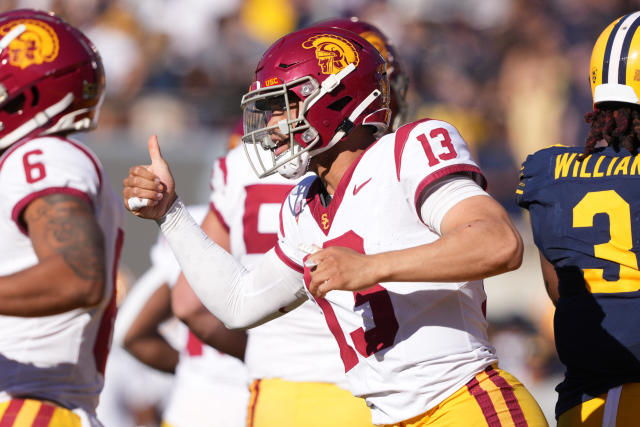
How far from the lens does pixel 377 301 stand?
2881 mm

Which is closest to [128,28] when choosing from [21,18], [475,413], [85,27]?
[85,27]

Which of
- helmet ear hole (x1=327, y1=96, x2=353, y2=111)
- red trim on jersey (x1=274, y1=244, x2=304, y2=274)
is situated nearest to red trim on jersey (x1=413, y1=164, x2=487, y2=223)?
helmet ear hole (x1=327, y1=96, x2=353, y2=111)

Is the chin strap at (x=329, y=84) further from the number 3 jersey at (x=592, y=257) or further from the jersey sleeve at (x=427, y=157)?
A: the number 3 jersey at (x=592, y=257)

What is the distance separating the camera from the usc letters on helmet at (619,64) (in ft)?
10.5

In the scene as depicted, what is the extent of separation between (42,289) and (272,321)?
1181 millimetres

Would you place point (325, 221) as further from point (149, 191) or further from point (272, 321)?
point (272, 321)

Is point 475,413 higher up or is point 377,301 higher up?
point 377,301

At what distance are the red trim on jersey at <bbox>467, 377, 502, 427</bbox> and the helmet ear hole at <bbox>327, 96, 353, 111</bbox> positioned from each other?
1001 millimetres

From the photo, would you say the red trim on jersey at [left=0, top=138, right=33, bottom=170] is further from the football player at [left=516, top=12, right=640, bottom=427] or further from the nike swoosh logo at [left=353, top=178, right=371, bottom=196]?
the football player at [left=516, top=12, right=640, bottom=427]

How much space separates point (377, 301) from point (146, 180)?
896 mm

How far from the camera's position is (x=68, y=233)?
3170mm

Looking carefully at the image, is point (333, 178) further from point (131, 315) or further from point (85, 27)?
point (85, 27)

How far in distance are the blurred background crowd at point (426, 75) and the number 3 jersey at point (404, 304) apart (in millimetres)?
5893

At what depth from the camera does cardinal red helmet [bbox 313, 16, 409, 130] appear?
180 inches
